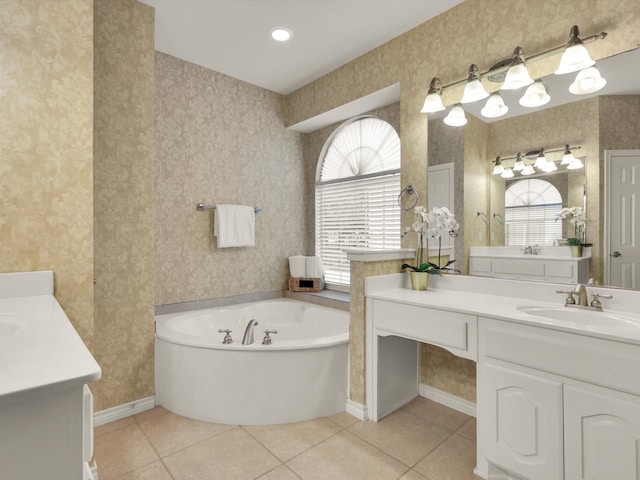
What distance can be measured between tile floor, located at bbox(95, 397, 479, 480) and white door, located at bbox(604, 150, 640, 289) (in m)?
1.16

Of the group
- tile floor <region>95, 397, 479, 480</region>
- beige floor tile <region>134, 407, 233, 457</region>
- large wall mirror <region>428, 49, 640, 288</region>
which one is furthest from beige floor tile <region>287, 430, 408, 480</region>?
large wall mirror <region>428, 49, 640, 288</region>

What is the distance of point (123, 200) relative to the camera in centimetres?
216

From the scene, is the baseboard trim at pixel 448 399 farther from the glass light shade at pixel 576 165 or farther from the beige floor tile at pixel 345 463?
the glass light shade at pixel 576 165

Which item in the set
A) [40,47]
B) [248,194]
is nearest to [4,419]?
[40,47]

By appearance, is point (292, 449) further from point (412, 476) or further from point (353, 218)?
point (353, 218)

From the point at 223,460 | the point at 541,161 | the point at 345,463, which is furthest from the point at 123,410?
the point at 541,161

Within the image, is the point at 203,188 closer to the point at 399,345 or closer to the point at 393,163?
the point at 393,163

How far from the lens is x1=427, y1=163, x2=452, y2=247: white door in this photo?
2.31 metres

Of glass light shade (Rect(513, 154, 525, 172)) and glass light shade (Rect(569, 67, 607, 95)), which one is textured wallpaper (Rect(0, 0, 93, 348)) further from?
glass light shade (Rect(569, 67, 607, 95))

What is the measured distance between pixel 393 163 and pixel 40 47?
98.6 inches

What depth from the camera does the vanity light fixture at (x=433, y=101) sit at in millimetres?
2191

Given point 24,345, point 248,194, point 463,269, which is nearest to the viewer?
point 24,345

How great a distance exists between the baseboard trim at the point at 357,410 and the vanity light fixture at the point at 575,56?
2.13 metres

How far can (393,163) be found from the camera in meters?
3.14
